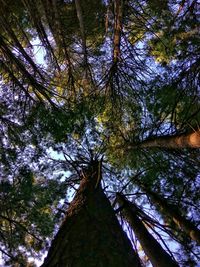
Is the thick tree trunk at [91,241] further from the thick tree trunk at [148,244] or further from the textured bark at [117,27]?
the textured bark at [117,27]

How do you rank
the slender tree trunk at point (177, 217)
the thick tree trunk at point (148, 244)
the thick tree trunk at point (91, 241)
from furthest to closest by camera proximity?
the slender tree trunk at point (177, 217), the thick tree trunk at point (148, 244), the thick tree trunk at point (91, 241)

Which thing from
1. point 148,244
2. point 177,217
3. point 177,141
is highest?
point 177,141

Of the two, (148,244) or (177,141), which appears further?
(177,141)

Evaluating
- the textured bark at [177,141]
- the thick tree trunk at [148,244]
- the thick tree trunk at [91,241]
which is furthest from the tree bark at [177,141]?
the thick tree trunk at [91,241]

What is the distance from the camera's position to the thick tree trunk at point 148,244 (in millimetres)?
4696

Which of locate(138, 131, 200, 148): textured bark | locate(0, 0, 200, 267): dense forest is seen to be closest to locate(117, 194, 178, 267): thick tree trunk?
locate(0, 0, 200, 267): dense forest

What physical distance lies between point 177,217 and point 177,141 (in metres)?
2.20

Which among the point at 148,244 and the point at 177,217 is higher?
the point at 177,217

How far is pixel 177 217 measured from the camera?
22.9ft

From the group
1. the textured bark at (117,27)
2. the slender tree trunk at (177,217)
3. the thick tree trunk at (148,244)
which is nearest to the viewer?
the textured bark at (117,27)

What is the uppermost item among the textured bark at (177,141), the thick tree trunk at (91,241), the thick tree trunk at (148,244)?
the textured bark at (177,141)

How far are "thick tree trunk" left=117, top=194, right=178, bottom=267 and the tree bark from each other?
1.27m

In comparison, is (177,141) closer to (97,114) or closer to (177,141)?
(177,141)

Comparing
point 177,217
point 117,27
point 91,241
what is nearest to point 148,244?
point 177,217
